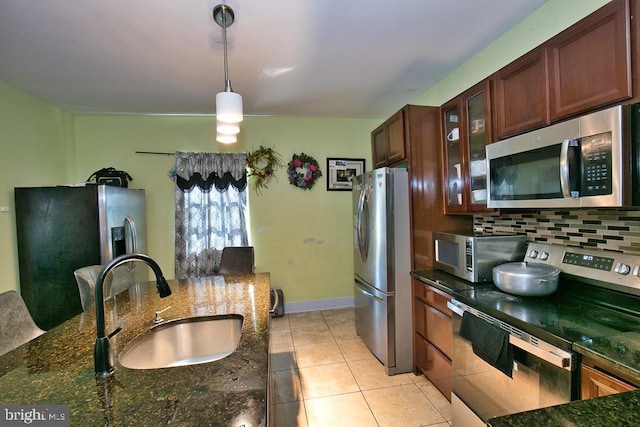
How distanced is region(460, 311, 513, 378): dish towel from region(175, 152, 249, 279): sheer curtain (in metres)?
2.66

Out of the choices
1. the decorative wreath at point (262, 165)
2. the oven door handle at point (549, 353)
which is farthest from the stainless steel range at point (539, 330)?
the decorative wreath at point (262, 165)

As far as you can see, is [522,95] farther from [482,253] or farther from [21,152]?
[21,152]

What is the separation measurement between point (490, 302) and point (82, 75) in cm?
344

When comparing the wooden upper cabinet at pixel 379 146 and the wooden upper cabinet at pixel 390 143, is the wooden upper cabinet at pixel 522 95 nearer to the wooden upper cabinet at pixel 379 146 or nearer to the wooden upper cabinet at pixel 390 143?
the wooden upper cabinet at pixel 390 143

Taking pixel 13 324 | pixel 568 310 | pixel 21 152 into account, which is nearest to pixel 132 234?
pixel 21 152

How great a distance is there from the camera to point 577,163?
1214mm

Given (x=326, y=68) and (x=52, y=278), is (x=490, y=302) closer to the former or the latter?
(x=326, y=68)

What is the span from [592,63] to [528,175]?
528 mm

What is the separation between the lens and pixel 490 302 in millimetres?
1452

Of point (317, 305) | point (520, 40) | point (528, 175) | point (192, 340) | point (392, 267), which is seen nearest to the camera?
point (192, 340)

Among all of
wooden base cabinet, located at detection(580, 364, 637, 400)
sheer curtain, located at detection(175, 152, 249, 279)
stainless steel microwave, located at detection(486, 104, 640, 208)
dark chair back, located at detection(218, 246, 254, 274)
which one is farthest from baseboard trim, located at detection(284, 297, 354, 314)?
wooden base cabinet, located at detection(580, 364, 637, 400)

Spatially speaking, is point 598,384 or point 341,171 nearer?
point 598,384

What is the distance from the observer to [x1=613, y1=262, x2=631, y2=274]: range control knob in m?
1.31

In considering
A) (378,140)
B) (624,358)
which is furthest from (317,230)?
(624,358)
